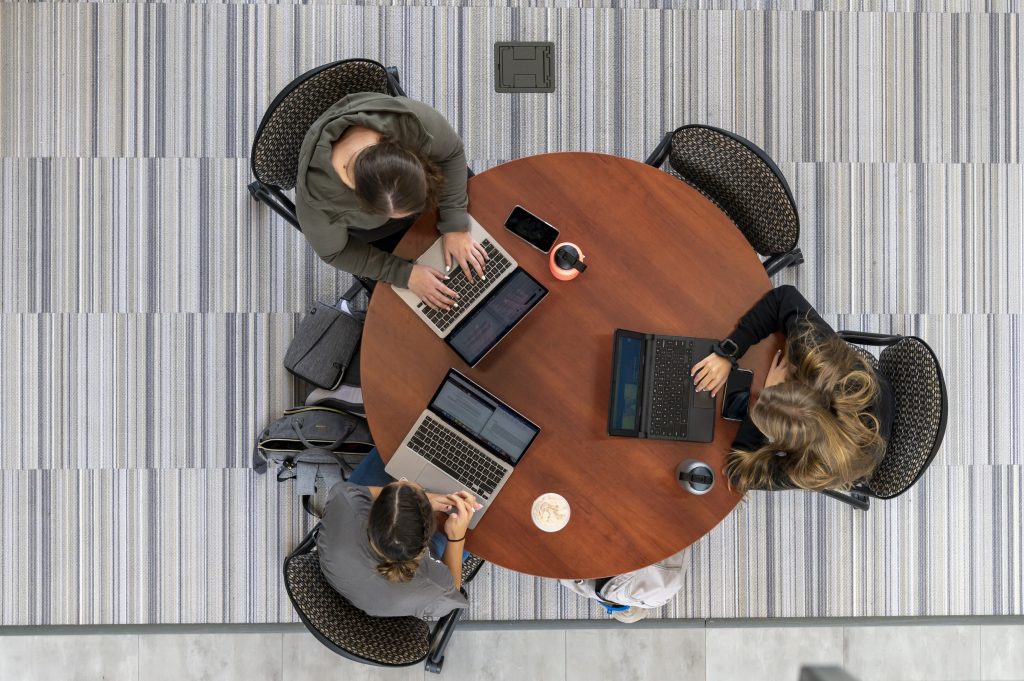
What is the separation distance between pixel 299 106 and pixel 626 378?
45.7 inches

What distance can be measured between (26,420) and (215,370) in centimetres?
70

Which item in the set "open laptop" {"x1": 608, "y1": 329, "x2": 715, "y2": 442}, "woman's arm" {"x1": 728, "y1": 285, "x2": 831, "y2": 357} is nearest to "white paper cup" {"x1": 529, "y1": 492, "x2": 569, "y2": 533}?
"open laptop" {"x1": 608, "y1": 329, "x2": 715, "y2": 442}

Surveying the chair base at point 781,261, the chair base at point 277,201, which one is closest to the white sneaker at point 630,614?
the chair base at point 781,261

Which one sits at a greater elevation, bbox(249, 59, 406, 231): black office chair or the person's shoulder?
bbox(249, 59, 406, 231): black office chair

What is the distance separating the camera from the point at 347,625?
1.84 m

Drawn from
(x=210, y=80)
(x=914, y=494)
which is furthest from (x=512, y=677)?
(x=210, y=80)

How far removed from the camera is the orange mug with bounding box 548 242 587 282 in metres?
1.76

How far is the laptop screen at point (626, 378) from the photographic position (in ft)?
5.88

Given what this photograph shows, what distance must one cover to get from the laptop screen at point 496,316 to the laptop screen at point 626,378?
0.26 metres

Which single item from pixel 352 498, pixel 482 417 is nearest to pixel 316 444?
pixel 352 498

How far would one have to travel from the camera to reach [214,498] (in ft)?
8.04

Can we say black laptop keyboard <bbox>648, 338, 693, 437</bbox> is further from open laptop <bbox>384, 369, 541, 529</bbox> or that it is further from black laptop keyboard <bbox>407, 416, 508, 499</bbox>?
black laptop keyboard <bbox>407, 416, 508, 499</bbox>

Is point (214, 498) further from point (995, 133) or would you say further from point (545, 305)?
point (995, 133)

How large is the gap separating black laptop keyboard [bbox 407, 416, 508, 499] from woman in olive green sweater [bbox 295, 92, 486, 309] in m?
0.34
